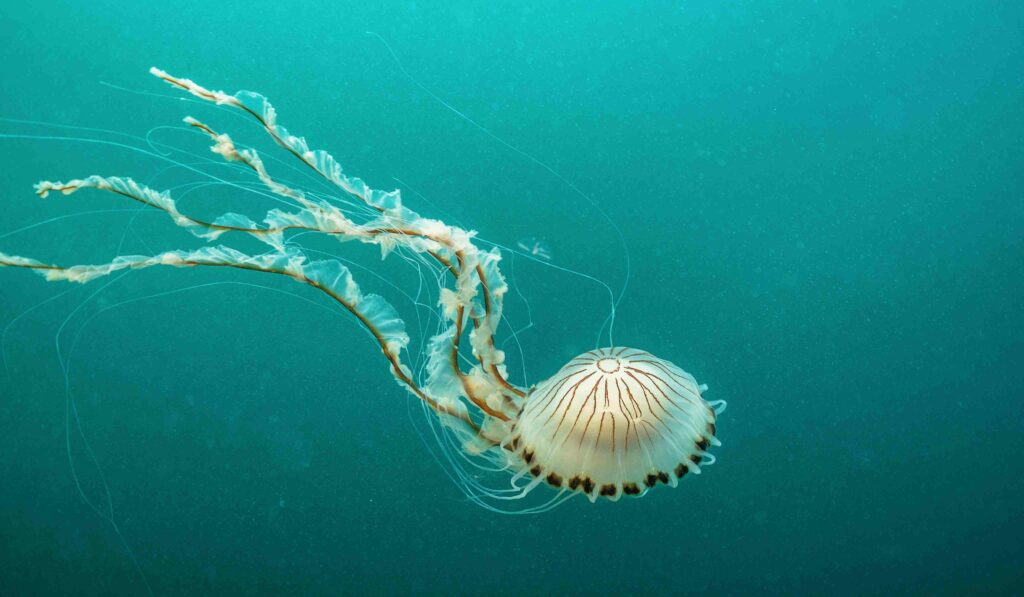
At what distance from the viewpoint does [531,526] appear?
14.4 ft

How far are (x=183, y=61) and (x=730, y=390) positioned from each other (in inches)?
147

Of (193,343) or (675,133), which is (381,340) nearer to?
(193,343)

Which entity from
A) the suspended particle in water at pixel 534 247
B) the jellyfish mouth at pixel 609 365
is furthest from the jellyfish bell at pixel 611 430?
the suspended particle in water at pixel 534 247

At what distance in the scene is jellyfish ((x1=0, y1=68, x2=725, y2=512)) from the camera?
265 centimetres

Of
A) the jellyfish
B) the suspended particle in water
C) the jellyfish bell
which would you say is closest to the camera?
the jellyfish

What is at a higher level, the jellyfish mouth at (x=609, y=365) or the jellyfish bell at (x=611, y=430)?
the jellyfish mouth at (x=609, y=365)

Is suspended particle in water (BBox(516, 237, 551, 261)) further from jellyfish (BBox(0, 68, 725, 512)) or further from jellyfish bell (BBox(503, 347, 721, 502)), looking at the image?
jellyfish bell (BBox(503, 347, 721, 502))

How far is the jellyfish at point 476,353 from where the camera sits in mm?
2650

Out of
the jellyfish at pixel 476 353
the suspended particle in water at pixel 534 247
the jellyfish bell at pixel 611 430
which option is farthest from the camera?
the suspended particle in water at pixel 534 247

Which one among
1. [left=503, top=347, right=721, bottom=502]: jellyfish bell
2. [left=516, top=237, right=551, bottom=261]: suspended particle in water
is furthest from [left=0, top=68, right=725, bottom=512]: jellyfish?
[left=516, top=237, right=551, bottom=261]: suspended particle in water

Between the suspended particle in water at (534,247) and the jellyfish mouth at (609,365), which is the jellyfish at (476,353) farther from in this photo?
the suspended particle in water at (534,247)

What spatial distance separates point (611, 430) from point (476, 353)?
2.22ft

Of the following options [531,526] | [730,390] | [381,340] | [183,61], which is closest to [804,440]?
[730,390]

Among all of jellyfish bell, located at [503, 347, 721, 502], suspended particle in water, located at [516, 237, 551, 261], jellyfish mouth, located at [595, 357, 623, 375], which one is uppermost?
suspended particle in water, located at [516, 237, 551, 261]
